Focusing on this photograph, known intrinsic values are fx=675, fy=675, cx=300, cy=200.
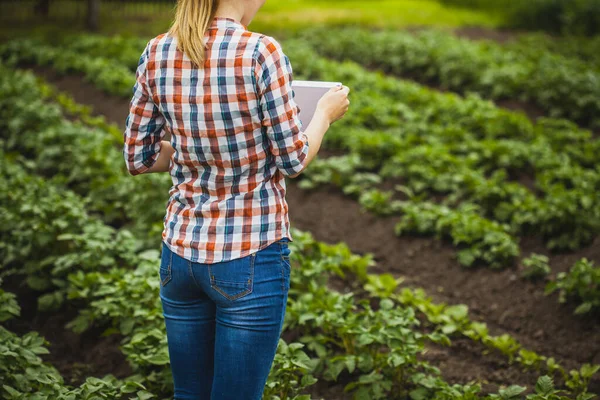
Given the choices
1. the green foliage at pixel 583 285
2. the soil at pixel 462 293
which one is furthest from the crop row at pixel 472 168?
the green foliage at pixel 583 285

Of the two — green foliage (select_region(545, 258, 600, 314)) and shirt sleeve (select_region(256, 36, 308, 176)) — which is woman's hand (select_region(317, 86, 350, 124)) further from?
green foliage (select_region(545, 258, 600, 314))

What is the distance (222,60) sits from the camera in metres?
2.00

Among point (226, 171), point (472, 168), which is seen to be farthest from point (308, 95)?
point (472, 168)

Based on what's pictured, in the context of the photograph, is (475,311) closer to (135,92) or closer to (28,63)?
(135,92)

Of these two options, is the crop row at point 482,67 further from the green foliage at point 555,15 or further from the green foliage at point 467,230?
the green foliage at point 555,15

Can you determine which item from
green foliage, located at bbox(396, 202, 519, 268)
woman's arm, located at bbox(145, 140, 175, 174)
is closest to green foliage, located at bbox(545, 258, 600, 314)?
green foliage, located at bbox(396, 202, 519, 268)

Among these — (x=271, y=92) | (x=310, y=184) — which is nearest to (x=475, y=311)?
(x=310, y=184)

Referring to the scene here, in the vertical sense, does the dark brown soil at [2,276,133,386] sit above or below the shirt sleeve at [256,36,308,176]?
below

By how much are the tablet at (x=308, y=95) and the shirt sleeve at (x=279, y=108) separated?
8.9 inches

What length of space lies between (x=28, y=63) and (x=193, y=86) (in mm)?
11724

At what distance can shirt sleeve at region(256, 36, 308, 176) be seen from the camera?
2000mm

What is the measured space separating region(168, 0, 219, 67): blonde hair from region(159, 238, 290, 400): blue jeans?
0.64 metres

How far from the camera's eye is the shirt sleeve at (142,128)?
221 centimetres

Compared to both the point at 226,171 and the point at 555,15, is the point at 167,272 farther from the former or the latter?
the point at 555,15
